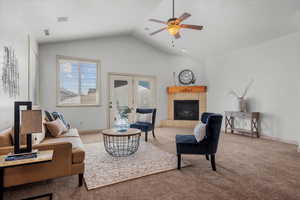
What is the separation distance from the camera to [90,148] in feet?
12.0

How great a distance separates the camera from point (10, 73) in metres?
2.33

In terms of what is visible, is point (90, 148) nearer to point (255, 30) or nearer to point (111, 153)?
point (111, 153)

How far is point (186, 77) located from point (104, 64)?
3.43 m

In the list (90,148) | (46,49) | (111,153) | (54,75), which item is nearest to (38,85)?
(54,75)

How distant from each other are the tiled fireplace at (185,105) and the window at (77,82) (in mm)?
2977

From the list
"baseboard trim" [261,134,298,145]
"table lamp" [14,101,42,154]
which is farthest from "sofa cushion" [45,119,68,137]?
"baseboard trim" [261,134,298,145]

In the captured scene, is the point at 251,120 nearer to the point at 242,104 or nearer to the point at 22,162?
the point at 242,104

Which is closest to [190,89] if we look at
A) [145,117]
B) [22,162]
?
[145,117]

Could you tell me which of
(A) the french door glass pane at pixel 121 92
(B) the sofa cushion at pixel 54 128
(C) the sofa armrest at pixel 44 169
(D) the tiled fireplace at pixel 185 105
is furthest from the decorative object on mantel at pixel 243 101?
(B) the sofa cushion at pixel 54 128

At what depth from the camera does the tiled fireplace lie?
6.40 meters

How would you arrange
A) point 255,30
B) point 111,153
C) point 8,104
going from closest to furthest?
point 8,104, point 111,153, point 255,30

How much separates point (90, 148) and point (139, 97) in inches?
120

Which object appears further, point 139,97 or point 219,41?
point 139,97

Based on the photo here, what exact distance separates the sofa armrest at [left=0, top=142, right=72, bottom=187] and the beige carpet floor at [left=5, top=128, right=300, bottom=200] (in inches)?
9.3
